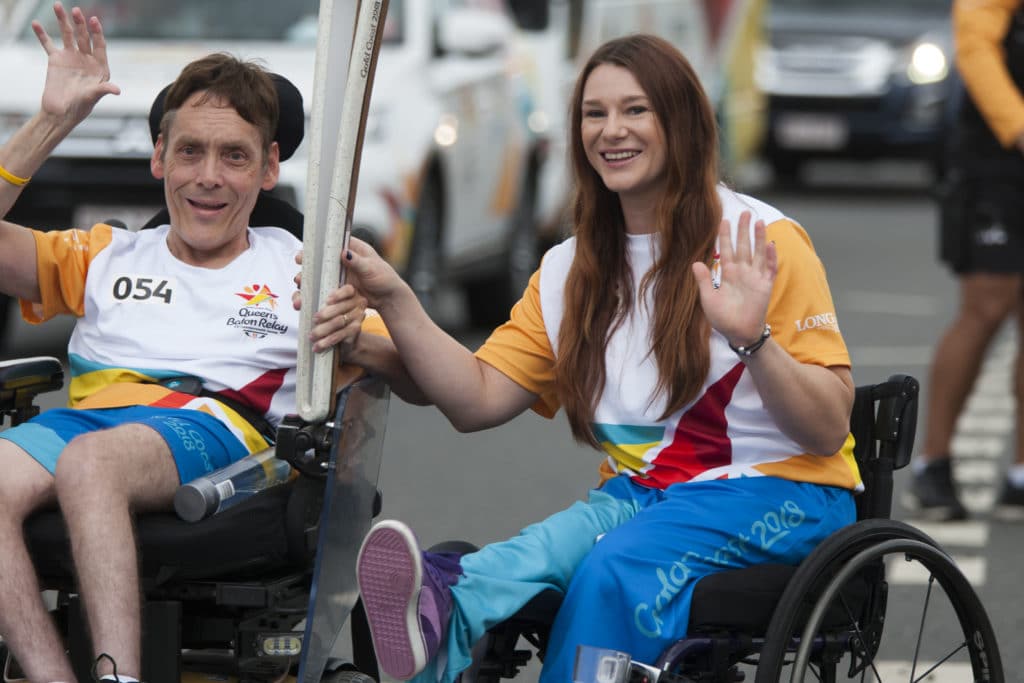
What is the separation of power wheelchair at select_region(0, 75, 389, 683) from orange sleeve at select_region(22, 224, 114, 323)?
2.00 ft

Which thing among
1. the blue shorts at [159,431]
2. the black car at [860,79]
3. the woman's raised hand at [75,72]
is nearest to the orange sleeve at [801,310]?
the blue shorts at [159,431]

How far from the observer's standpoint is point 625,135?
13.5 feet

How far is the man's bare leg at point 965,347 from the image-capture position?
7.17 metres

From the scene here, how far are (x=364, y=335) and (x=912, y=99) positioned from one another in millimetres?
14958

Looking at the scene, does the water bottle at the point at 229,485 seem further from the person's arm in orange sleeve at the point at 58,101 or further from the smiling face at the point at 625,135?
the smiling face at the point at 625,135

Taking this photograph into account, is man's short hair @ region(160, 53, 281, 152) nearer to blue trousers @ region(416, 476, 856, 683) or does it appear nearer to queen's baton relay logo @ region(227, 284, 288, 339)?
queen's baton relay logo @ region(227, 284, 288, 339)

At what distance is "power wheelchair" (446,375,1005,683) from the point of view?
12.4 ft

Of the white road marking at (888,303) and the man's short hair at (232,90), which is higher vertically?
the man's short hair at (232,90)

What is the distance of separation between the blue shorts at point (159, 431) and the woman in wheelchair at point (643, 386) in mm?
380

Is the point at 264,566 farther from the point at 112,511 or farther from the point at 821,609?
the point at 821,609

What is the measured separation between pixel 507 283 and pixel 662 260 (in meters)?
7.32

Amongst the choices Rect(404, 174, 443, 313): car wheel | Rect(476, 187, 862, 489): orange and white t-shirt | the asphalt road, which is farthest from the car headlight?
Rect(476, 187, 862, 489): orange and white t-shirt

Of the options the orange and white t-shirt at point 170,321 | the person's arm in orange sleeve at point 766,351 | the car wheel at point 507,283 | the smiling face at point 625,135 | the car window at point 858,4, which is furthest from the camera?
the car window at point 858,4

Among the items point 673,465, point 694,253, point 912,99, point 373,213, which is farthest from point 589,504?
point 912,99
